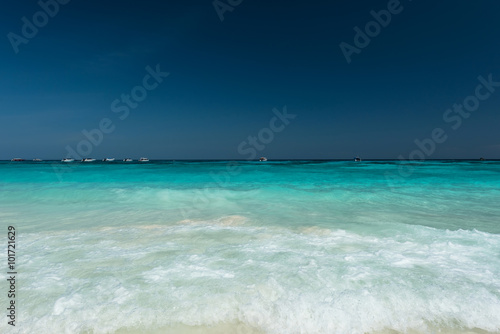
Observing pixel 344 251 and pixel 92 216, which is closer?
pixel 344 251

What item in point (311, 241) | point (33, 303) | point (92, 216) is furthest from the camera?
point (92, 216)

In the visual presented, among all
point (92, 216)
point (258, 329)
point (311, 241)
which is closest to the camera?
point (258, 329)

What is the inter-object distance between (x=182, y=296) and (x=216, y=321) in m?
0.67

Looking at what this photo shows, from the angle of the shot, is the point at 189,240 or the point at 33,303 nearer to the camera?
the point at 33,303

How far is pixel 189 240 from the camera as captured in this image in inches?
237

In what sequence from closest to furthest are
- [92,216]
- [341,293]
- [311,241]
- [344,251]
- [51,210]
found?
[341,293] < [344,251] < [311,241] < [92,216] < [51,210]

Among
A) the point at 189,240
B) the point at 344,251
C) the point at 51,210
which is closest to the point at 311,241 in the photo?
the point at 344,251

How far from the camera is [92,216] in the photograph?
8.97m

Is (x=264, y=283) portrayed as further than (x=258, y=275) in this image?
No

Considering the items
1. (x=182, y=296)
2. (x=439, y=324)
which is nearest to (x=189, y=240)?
(x=182, y=296)

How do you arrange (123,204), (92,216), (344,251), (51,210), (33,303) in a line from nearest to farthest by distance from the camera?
(33,303)
(344,251)
(92,216)
(51,210)
(123,204)

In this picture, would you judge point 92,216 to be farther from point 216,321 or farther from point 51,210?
point 216,321

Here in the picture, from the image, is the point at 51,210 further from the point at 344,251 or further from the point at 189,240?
the point at 344,251

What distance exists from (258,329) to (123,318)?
60.9 inches
